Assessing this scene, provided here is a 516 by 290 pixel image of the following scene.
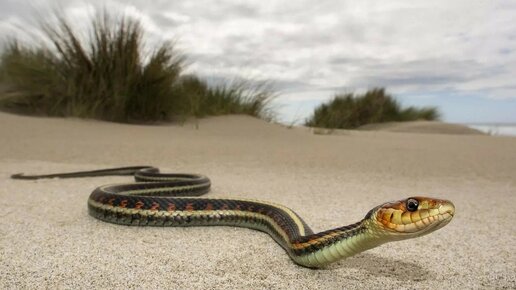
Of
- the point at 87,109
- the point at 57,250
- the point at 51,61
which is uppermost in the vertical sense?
the point at 51,61

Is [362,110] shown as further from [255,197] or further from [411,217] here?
[411,217]

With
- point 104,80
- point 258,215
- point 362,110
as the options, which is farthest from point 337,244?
point 362,110

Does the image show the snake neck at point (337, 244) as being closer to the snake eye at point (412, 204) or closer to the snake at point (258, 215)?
the snake at point (258, 215)

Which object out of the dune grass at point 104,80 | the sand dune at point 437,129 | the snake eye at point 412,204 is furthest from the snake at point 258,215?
the sand dune at point 437,129

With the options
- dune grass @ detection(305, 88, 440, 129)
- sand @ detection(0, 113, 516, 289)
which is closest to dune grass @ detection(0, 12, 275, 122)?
sand @ detection(0, 113, 516, 289)

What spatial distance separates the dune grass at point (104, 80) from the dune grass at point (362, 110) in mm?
6396

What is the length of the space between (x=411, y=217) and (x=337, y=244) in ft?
1.07

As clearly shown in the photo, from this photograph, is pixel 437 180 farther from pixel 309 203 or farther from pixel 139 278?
pixel 139 278

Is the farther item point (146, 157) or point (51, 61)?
point (51, 61)

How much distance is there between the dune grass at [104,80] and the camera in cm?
855

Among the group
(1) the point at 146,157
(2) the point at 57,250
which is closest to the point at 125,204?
(2) the point at 57,250

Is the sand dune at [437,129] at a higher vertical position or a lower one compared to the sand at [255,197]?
higher

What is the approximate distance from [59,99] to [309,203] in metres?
6.94

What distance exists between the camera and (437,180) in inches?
176
